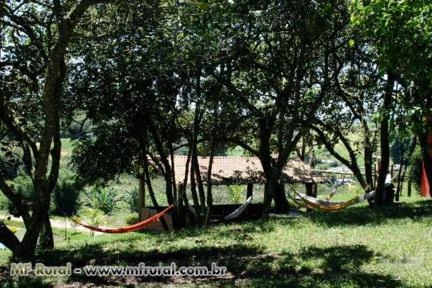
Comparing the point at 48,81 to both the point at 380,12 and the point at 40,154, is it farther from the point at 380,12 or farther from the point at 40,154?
the point at 380,12

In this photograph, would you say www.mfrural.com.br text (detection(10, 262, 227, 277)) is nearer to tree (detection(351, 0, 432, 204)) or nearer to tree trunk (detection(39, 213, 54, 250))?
tree (detection(351, 0, 432, 204))

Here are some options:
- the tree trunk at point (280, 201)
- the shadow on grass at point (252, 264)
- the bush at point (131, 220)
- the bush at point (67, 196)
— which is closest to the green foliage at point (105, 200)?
the bush at point (131, 220)

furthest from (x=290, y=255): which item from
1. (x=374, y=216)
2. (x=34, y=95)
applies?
(x=34, y=95)

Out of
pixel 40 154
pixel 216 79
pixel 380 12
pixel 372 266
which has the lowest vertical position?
pixel 372 266

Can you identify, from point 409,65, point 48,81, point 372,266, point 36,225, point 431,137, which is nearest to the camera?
point 409,65

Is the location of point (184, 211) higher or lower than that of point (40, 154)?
lower

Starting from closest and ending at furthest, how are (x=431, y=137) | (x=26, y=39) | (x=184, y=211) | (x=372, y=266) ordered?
1. (x=372, y=266)
2. (x=26, y=39)
3. (x=431, y=137)
4. (x=184, y=211)

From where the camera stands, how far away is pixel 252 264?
6.20 metres

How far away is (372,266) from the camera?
576cm

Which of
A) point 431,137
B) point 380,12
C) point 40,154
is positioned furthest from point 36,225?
point 431,137

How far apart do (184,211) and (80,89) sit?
15.9 ft

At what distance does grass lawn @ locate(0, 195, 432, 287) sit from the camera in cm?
533

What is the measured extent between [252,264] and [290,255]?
61 cm

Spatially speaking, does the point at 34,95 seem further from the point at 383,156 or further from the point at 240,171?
the point at 240,171
